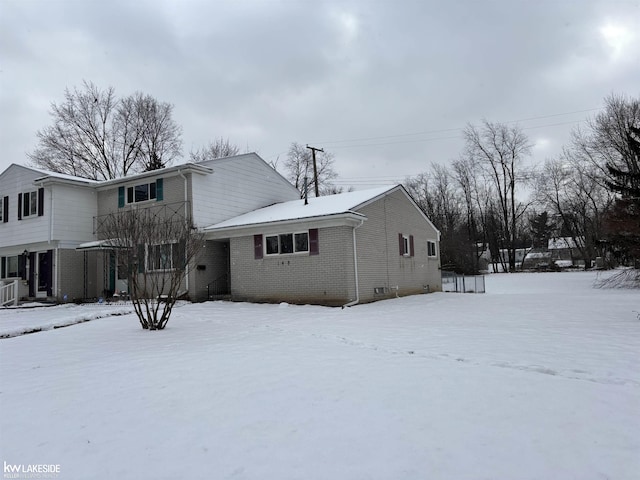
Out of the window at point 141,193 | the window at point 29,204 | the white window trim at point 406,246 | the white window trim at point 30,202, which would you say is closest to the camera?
the window at point 141,193

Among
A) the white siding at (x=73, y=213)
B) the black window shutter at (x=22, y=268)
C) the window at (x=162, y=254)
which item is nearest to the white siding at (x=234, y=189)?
the white siding at (x=73, y=213)

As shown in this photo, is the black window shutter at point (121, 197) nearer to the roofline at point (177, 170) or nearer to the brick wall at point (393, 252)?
the roofline at point (177, 170)

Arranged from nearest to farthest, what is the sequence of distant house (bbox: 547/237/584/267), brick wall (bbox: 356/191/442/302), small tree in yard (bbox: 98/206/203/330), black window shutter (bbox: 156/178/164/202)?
small tree in yard (bbox: 98/206/203/330), brick wall (bbox: 356/191/442/302), black window shutter (bbox: 156/178/164/202), distant house (bbox: 547/237/584/267)

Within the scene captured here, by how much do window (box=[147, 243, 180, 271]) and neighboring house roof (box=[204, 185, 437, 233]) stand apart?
5166mm

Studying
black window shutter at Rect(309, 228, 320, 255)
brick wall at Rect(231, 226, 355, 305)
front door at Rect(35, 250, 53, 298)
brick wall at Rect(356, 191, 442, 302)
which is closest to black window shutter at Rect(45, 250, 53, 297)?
front door at Rect(35, 250, 53, 298)

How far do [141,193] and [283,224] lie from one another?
7.95m

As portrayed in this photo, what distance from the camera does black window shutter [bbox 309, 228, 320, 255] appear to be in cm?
1557

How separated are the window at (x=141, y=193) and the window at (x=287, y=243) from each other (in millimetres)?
6418

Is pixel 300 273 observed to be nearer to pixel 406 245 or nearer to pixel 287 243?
pixel 287 243

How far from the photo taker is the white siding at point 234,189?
1862cm

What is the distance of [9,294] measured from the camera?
20062mm

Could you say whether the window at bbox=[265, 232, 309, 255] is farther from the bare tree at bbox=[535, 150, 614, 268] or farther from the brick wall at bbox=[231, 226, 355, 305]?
the bare tree at bbox=[535, 150, 614, 268]

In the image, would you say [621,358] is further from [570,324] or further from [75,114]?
[75,114]

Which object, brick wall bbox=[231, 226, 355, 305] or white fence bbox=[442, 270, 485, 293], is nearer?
brick wall bbox=[231, 226, 355, 305]
